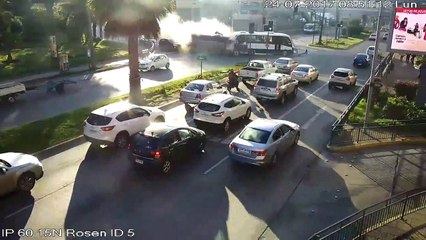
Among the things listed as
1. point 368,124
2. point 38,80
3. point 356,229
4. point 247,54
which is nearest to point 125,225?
point 356,229

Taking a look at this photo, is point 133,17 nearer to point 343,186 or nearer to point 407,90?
point 343,186

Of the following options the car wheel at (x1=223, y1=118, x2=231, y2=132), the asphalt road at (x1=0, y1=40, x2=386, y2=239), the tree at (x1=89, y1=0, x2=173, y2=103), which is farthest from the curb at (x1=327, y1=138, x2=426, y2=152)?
the tree at (x1=89, y1=0, x2=173, y2=103)

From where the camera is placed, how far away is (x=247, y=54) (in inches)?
1890

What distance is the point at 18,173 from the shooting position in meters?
11.4

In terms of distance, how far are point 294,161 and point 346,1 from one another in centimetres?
7330

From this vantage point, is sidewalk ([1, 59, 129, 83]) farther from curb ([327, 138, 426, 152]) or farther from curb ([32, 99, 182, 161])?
curb ([327, 138, 426, 152])

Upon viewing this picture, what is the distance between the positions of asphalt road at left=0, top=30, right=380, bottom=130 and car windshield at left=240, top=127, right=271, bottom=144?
10.9 metres

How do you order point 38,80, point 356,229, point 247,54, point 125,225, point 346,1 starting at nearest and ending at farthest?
point 356,229, point 125,225, point 38,80, point 247,54, point 346,1

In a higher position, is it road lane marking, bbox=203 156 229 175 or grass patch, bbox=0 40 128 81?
grass patch, bbox=0 40 128 81

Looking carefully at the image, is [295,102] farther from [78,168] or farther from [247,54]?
[247,54]

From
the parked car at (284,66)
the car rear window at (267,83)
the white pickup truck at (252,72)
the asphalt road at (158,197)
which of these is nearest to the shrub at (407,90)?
the car rear window at (267,83)

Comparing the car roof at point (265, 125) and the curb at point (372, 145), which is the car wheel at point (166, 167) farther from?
the curb at point (372, 145)

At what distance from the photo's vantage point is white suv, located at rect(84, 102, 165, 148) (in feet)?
48.6

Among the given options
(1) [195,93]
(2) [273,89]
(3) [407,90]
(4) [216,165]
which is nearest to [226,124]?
(1) [195,93]
